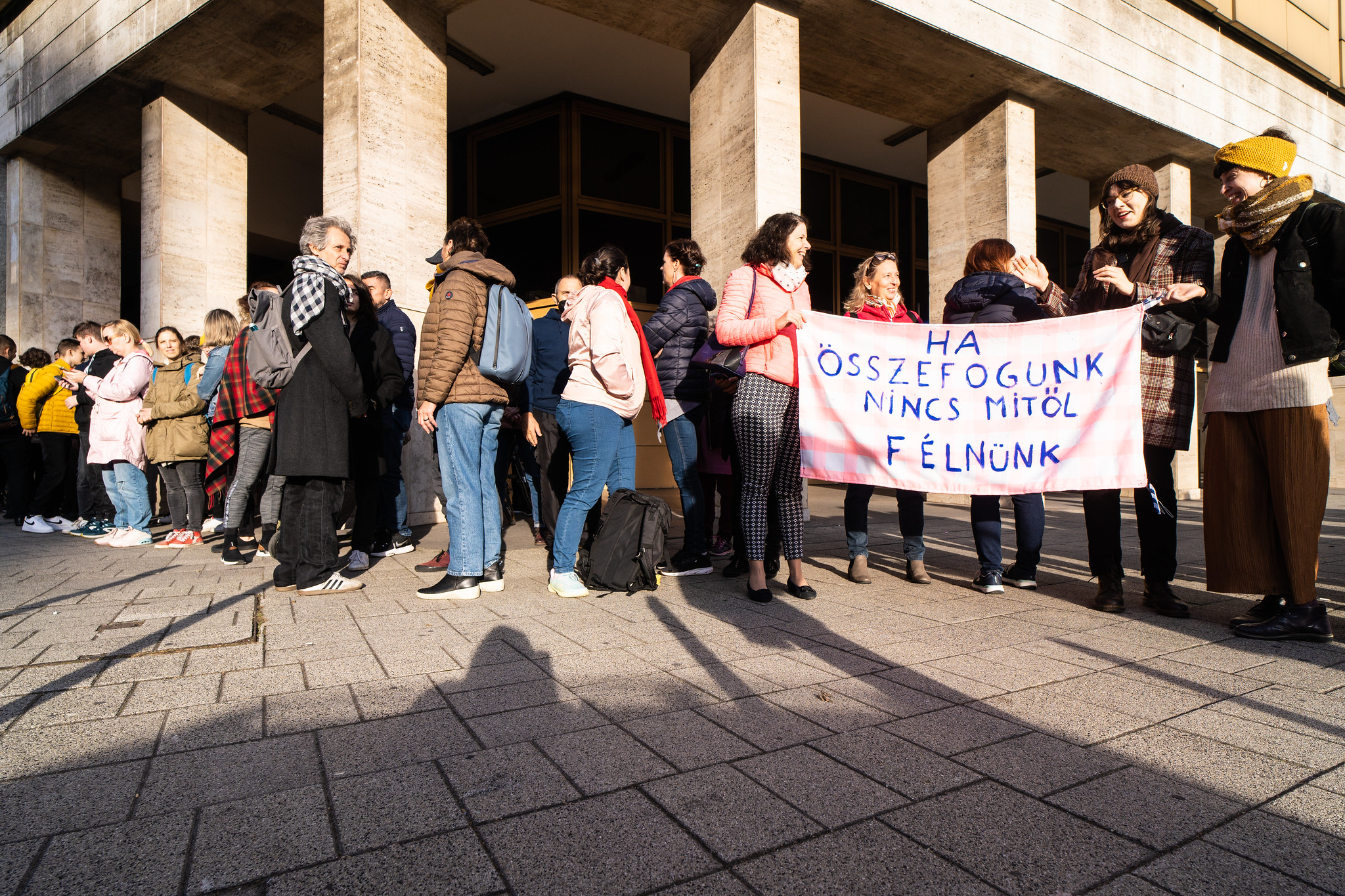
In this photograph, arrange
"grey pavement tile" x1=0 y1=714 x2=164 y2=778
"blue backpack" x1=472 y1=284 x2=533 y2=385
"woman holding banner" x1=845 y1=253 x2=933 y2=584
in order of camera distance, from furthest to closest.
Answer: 1. "woman holding banner" x1=845 y1=253 x2=933 y2=584
2. "blue backpack" x1=472 y1=284 x2=533 y2=385
3. "grey pavement tile" x1=0 y1=714 x2=164 y2=778

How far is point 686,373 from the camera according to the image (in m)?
5.05

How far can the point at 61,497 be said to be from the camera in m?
8.27

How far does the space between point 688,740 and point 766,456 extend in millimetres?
2162

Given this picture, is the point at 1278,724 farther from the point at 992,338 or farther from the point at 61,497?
the point at 61,497

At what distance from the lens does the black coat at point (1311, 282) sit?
128 inches

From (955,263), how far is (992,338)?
256 inches

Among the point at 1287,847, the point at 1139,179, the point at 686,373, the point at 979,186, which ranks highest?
the point at 979,186

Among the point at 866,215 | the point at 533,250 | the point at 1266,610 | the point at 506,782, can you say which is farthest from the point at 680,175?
the point at 506,782

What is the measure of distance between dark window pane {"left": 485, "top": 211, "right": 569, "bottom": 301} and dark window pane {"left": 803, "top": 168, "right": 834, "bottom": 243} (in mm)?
5162

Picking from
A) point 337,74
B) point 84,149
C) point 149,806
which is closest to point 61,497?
point 337,74

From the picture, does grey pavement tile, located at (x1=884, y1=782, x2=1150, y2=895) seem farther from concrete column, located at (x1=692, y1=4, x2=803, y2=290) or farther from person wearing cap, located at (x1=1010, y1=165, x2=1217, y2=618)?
concrete column, located at (x1=692, y1=4, x2=803, y2=290)

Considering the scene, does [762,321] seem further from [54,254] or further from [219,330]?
[54,254]

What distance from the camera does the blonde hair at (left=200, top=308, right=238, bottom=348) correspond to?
5.64 metres

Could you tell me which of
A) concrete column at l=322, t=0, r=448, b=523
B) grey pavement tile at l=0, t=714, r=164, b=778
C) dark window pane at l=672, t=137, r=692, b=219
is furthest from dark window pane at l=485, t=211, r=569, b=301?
grey pavement tile at l=0, t=714, r=164, b=778
